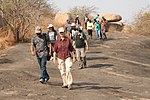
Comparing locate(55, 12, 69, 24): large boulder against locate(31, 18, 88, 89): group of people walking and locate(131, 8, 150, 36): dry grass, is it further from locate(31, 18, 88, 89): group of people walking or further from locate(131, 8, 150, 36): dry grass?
locate(31, 18, 88, 89): group of people walking

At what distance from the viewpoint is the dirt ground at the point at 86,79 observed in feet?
36.7

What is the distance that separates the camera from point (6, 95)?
432 inches

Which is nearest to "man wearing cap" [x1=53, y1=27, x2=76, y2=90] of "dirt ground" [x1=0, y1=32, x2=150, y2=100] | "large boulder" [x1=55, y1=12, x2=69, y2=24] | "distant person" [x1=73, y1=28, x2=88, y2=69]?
"dirt ground" [x1=0, y1=32, x2=150, y2=100]

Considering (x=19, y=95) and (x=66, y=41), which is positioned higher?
(x=66, y=41)

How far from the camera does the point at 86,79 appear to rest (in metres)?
14.7

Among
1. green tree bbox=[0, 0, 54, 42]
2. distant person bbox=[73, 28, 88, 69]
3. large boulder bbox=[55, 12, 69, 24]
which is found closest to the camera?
distant person bbox=[73, 28, 88, 69]

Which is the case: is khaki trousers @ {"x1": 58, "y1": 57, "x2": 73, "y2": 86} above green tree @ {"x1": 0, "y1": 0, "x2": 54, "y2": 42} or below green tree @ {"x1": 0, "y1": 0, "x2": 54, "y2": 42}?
below

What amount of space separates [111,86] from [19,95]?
11.9ft

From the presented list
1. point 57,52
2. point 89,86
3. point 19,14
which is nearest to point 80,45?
point 89,86

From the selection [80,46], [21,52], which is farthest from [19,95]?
[21,52]

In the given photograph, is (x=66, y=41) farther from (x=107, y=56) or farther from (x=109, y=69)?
(x=107, y=56)

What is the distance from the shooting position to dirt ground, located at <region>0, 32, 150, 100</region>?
1120 centimetres

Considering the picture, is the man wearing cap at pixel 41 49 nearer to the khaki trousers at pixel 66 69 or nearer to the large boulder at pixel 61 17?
the khaki trousers at pixel 66 69

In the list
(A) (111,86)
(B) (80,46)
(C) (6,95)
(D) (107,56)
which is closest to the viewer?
(C) (6,95)
